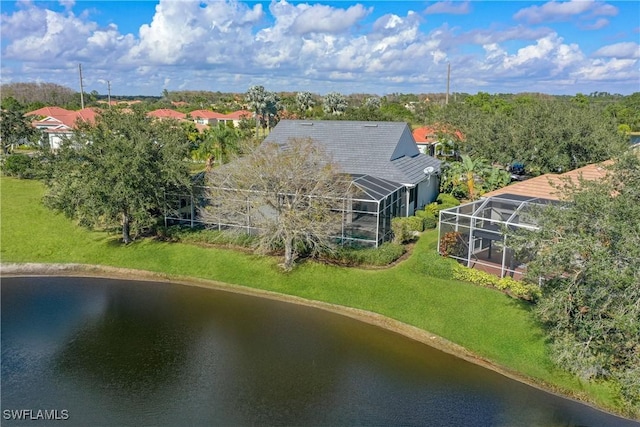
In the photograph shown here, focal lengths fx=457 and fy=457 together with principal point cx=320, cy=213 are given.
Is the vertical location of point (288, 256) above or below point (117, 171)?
below

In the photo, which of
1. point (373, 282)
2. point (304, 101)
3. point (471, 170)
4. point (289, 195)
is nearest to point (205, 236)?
point (289, 195)

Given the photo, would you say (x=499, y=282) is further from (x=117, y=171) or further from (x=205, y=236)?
(x=117, y=171)

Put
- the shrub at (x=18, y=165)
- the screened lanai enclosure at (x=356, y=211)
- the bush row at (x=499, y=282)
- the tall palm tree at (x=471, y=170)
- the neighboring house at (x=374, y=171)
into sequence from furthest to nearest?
the shrub at (x=18, y=165) < the tall palm tree at (x=471, y=170) < the neighboring house at (x=374, y=171) < the screened lanai enclosure at (x=356, y=211) < the bush row at (x=499, y=282)

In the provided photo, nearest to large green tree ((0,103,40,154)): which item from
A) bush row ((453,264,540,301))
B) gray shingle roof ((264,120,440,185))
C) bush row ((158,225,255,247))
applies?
bush row ((158,225,255,247))

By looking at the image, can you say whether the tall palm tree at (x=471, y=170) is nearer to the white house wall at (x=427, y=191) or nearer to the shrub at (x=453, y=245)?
the white house wall at (x=427, y=191)

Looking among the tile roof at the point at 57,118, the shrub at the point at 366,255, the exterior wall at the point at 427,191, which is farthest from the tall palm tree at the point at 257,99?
the shrub at the point at 366,255

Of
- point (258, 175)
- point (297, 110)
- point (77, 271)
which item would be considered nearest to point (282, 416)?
point (258, 175)
